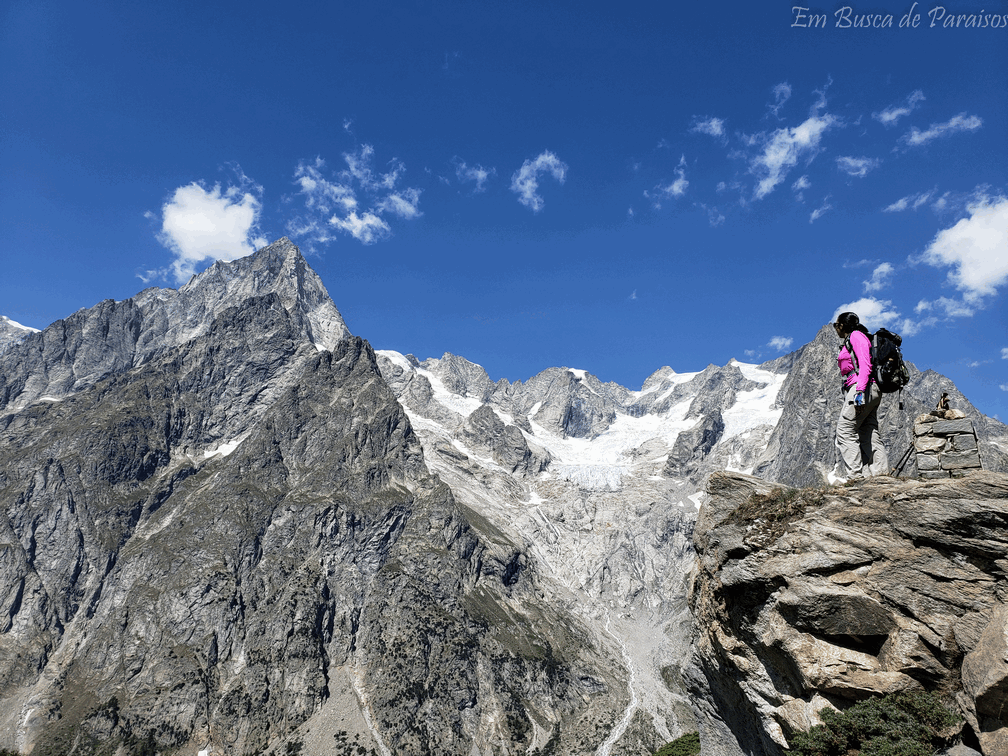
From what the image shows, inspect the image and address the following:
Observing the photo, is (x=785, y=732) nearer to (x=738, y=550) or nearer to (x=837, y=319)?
(x=738, y=550)

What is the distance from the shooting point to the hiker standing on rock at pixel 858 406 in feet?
55.4

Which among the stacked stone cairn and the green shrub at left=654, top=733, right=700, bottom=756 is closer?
the stacked stone cairn

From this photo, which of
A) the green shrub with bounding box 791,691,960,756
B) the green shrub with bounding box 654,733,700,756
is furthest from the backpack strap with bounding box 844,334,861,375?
the green shrub with bounding box 654,733,700,756

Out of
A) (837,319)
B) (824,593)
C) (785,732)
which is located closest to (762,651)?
(785,732)

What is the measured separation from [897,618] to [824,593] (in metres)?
1.66

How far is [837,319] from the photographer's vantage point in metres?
17.8

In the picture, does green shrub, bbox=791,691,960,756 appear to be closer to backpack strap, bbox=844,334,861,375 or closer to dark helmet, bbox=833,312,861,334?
backpack strap, bbox=844,334,861,375

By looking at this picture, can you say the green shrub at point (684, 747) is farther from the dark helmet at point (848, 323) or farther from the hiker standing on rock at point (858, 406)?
the dark helmet at point (848, 323)

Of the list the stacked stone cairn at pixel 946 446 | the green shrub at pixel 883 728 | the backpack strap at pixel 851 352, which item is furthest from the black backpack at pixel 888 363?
the green shrub at pixel 883 728

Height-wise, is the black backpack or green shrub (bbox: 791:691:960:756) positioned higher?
the black backpack

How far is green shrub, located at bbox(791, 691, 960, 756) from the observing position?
1256 cm

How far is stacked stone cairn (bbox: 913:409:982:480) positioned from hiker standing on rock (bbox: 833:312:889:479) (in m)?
1.40

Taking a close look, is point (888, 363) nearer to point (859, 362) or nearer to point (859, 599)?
point (859, 362)

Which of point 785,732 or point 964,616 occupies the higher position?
point 964,616
